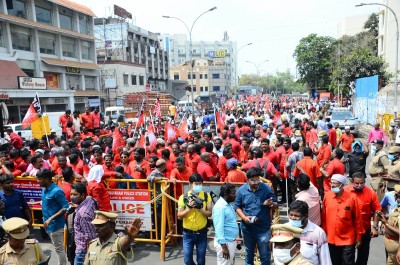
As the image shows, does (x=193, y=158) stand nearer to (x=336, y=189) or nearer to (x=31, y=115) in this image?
(x=336, y=189)

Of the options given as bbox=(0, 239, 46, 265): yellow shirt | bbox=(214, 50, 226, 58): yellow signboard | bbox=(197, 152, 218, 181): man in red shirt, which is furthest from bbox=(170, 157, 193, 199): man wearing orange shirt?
bbox=(214, 50, 226, 58): yellow signboard

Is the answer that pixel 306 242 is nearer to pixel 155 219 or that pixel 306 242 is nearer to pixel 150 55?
pixel 155 219

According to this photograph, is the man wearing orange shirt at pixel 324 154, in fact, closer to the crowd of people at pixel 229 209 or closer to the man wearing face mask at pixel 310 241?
the crowd of people at pixel 229 209

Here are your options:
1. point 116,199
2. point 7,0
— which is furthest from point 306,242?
point 7,0

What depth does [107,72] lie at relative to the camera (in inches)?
1737

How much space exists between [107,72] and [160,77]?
18.3 meters

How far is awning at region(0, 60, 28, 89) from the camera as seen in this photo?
25.4 metres

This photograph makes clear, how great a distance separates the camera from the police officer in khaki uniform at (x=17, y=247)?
3418mm

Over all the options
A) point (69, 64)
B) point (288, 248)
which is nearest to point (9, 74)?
point (69, 64)

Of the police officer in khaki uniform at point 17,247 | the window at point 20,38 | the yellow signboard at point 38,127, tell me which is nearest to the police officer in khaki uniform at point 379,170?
the police officer in khaki uniform at point 17,247

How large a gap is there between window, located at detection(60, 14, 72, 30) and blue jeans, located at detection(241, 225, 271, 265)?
119ft

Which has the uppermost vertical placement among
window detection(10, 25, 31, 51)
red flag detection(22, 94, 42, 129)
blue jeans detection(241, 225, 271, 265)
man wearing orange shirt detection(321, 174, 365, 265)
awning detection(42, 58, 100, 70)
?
window detection(10, 25, 31, 51)

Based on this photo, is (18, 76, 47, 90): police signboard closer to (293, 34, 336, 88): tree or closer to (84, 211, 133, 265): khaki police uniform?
(84, 211, 133, 265): khaki police uniform

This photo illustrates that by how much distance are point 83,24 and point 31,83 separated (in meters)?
13.9
